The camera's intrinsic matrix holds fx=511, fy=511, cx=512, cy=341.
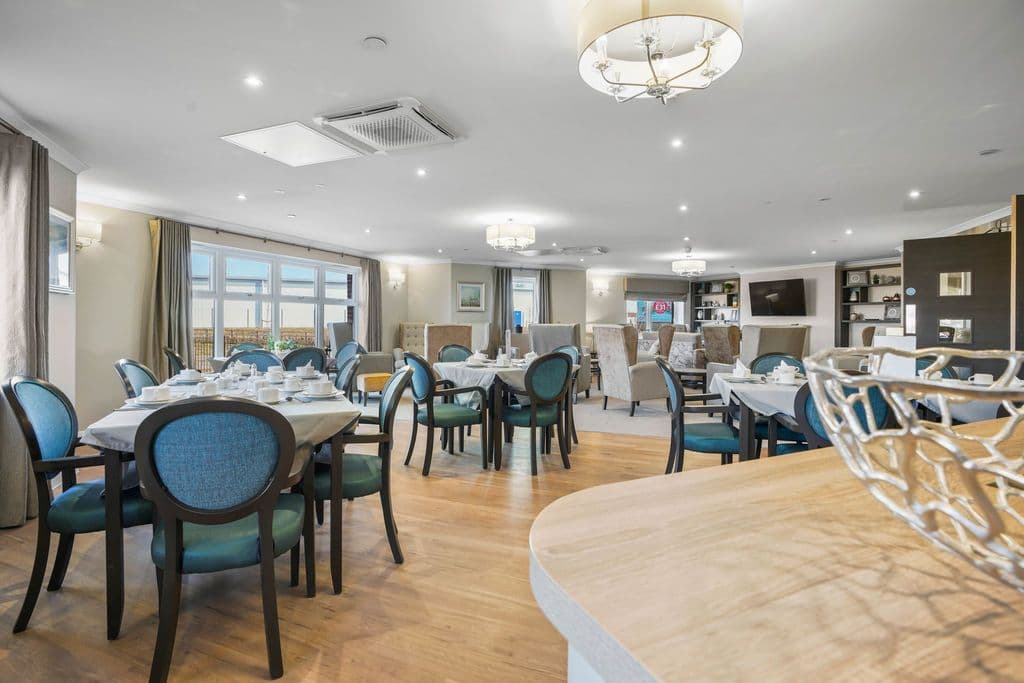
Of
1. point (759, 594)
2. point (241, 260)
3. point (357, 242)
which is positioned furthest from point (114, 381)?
point (759, 594)

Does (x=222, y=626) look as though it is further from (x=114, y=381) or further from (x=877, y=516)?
(x=114, y=381)

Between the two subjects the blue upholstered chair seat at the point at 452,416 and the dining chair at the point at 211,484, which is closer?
the dining chair at the point at 211,484

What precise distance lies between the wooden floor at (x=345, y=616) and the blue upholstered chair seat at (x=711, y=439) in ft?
3.53

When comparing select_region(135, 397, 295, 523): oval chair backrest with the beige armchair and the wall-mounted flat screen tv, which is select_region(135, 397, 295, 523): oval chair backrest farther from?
the wall-mounted flat screen tv

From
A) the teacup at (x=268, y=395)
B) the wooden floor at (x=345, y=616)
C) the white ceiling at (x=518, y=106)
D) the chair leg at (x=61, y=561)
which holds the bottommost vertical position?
the wooden floor at (x=345, y=616)

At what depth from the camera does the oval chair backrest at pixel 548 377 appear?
3744mm

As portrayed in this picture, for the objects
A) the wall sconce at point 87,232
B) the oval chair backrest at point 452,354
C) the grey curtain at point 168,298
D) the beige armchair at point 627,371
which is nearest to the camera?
the wall sconce at point 87,232

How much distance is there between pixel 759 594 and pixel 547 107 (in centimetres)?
315

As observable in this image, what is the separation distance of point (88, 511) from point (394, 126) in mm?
2588

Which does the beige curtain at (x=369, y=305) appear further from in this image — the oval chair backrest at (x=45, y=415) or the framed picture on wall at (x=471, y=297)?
the oval chair backrest at (x=45, y=415)

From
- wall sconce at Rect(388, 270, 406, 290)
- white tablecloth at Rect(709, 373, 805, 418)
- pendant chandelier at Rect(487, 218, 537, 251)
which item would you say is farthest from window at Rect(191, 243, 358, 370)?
white tablecloth at Rect(709, 373, 805, 418)

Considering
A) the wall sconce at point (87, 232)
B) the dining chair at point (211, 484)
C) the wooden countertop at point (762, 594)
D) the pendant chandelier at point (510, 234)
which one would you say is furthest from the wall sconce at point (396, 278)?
the wooden countertop at point (762, 594)

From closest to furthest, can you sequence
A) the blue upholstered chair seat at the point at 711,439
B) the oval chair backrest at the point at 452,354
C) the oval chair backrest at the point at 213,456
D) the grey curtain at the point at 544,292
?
the oval chair backrest at the point at 213,456 < the blue upholstered chair seat at the point at 711,439 < the oval chair backrest at the point at 452,354 < the grey curtain at the point at 544,292

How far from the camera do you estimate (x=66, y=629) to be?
1.84m
